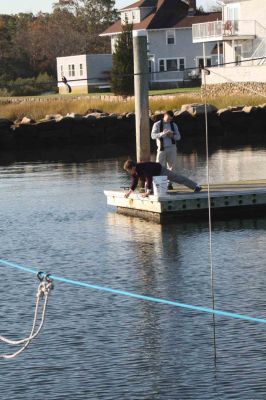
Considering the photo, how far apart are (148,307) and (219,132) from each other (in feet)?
148

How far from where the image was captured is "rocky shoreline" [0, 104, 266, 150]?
58.8 m

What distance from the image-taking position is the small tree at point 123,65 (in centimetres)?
7950

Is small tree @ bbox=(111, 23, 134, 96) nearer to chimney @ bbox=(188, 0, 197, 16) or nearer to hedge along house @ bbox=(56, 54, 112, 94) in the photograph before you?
hedge along house @ bbox=(56, 54, 112, 94)

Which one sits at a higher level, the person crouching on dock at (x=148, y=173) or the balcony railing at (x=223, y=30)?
the balcony railing at (x=223, y=30)

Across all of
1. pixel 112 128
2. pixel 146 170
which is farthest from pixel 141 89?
pixel 112 128

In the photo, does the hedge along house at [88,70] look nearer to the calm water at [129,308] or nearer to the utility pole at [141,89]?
the calm water at [129,308]

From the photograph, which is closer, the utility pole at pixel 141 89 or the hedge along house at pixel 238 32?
the utility pole at pixel 141 89

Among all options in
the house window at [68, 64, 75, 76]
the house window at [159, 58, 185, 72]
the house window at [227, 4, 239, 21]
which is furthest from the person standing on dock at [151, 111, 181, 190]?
the house window at [68, 64, 75, 76]

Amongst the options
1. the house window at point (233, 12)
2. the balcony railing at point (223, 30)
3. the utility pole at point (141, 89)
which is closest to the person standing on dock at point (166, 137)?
the utility pole at point (141, 89)

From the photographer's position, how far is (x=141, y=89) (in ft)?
88.0

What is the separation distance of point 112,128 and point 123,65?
21.9m

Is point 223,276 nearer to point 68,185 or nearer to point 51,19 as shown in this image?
point 68,185

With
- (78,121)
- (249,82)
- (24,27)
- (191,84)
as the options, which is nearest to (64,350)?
(78,121)

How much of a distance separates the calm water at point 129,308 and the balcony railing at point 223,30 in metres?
55.8
